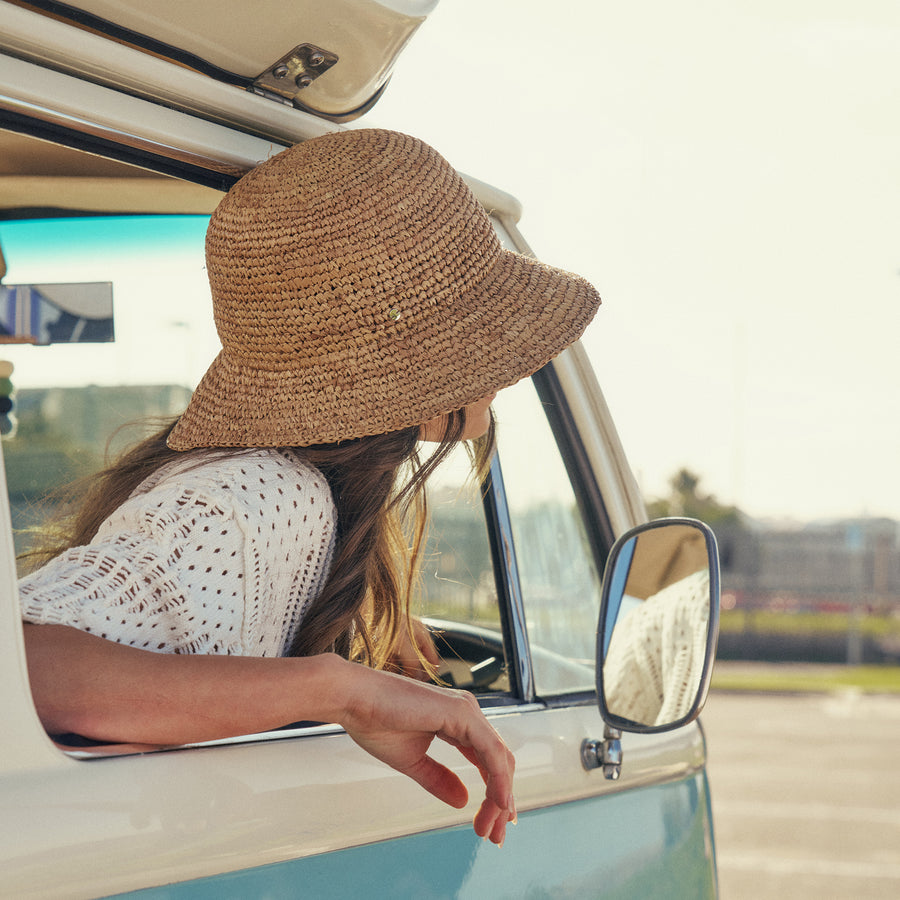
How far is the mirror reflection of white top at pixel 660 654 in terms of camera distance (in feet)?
4.95

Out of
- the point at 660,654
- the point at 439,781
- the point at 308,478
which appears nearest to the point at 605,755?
the point at 660,654

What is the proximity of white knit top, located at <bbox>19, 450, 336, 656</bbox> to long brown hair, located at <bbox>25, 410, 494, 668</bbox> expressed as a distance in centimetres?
3

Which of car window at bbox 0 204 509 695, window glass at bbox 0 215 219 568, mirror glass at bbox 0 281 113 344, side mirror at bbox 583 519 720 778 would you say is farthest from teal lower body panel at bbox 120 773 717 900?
mirror glass at bbox 0 281 113 344

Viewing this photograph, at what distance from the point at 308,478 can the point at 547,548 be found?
26.7 inches

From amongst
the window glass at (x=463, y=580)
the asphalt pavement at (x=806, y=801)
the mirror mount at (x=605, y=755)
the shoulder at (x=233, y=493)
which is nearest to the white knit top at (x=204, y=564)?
the shoulder at (x=233, y=493)

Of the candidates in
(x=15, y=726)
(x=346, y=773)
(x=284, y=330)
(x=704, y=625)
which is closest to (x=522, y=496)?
(x=704, y=625)

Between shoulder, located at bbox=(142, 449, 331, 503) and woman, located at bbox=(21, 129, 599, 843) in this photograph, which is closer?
woman, located at bbox=(21, 129, 599, 843)

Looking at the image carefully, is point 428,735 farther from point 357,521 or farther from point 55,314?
point 55,314

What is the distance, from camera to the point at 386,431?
123 cm

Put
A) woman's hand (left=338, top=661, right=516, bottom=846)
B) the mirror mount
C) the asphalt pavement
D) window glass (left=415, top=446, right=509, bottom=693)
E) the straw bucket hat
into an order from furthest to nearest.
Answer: the asphalt pavement
window glass (left=415, top=446, right=509, bottom=693)
the mirror mount
the straw bucket hat
woman's hand (left=338, top=661, right=516, bottom=846)

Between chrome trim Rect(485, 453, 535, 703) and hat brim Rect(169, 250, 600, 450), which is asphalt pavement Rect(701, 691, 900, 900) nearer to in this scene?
chrome trim Rect(485, 453, 535, 703)

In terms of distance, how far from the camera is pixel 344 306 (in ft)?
4.01

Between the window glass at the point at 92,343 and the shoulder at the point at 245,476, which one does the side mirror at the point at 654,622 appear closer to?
the shoulder at the point at 245,476

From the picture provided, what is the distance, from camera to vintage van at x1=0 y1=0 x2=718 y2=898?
0.90 metres
